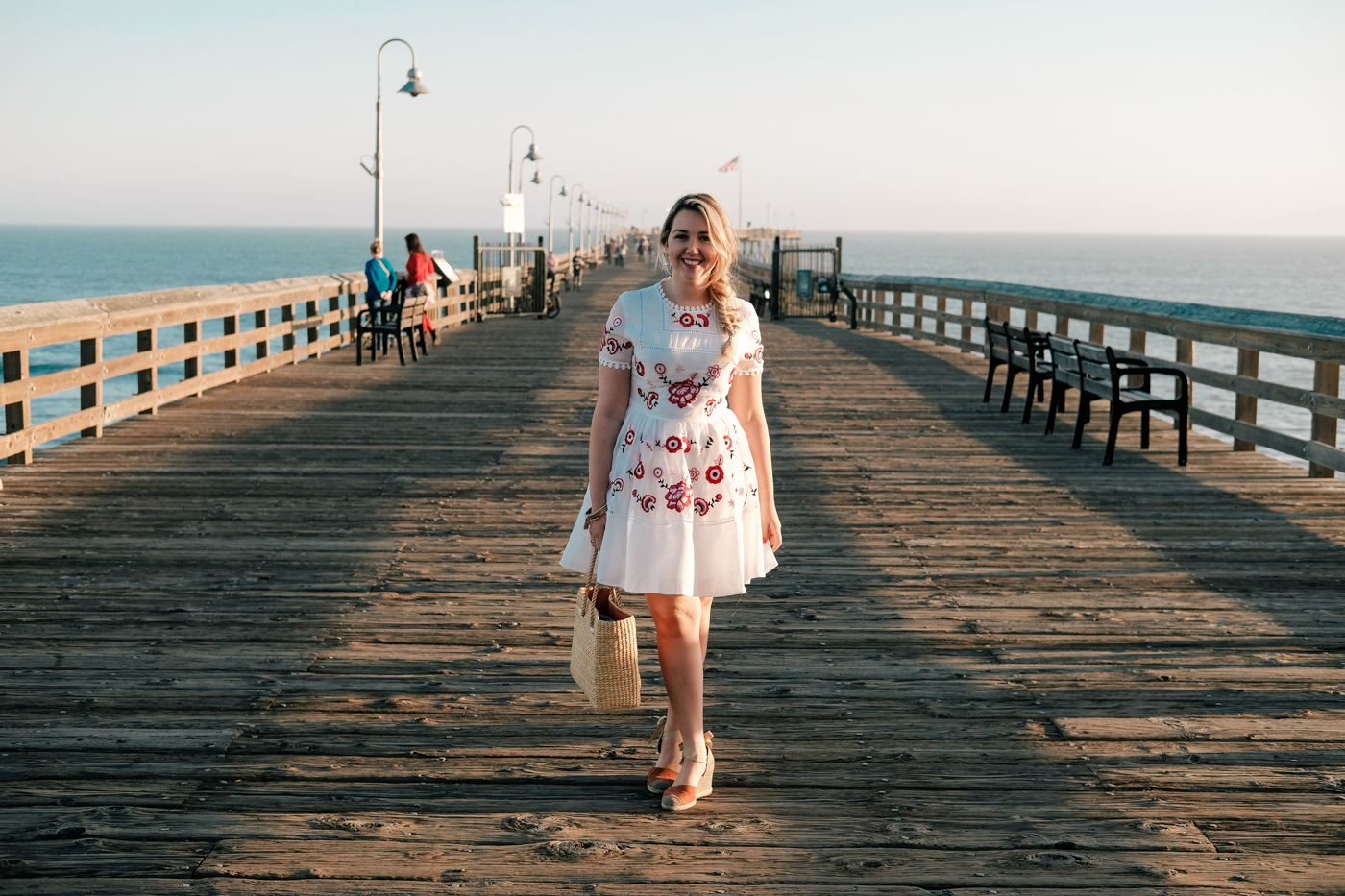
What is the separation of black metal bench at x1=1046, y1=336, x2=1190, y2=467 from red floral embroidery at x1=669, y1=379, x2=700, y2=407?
20.9ft

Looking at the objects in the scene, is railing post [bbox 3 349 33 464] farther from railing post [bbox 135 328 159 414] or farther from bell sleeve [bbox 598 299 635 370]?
bell sleeve [bbox 598 299 635 370]

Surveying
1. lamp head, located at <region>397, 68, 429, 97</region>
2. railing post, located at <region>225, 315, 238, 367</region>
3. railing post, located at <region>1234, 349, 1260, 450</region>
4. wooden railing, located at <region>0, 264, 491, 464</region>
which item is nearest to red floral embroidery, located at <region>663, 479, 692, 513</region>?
wooden railing, located at <region>0, 264, 491, 464</region>

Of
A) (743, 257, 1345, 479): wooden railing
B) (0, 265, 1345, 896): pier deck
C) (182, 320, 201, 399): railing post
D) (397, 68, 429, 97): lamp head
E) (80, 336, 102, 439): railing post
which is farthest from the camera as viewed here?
(397, 68, 429, 97): lamp head

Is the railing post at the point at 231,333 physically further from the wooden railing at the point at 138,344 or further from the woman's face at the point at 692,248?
the woman's face at the point at 692,248

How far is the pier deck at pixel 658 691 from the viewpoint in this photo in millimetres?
3293

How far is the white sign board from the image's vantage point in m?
31.5

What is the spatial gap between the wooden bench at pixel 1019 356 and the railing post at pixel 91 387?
25.3 feet

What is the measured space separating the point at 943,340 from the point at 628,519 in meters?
16.3

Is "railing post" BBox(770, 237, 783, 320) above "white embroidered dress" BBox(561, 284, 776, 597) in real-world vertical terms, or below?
above

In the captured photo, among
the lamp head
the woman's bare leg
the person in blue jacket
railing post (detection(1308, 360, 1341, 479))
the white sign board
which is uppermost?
the lamp head

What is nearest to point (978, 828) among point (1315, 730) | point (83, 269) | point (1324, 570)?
point (1315, 730)

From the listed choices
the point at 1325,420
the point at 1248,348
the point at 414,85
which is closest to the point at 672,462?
the point at 1325,420

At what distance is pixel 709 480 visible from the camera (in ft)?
11.8

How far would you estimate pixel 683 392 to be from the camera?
358 centimetres
